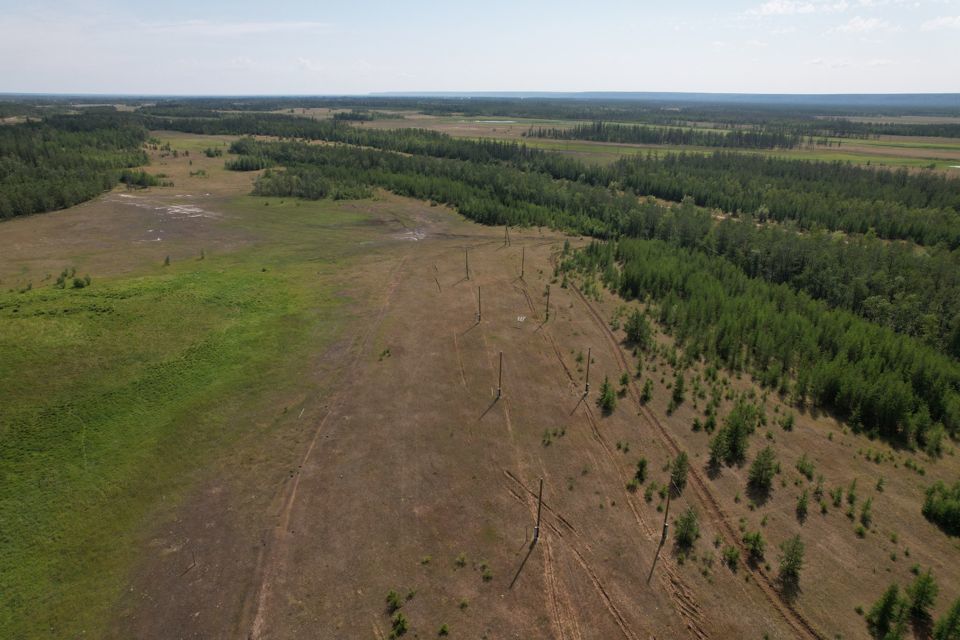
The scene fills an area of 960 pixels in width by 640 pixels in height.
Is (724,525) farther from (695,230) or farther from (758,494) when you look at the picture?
(695,230)

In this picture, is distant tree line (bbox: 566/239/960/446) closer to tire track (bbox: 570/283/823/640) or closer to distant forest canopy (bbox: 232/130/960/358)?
distant forest canopy (bbox: 232/130/960/358)

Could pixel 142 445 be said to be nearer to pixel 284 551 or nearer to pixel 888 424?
pixel 284 551

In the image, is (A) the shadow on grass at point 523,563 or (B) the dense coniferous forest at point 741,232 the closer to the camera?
(A) the shadow on grass at point 523,563

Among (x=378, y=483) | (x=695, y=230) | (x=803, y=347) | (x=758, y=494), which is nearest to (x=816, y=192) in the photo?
(x=695, y=230)

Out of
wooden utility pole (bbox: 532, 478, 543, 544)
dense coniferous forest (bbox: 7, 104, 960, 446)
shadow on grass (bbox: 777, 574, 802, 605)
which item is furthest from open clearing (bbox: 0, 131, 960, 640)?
dense coniferous forest (bbox: 7, 104, 960, 446)

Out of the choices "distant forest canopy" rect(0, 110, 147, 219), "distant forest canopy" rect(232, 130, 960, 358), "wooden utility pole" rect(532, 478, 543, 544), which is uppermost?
"distant forest canopy" rect(0, 110, 147, 219)

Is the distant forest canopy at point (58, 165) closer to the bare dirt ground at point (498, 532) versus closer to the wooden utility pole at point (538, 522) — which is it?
the bare dirt ground at point (498, 532)

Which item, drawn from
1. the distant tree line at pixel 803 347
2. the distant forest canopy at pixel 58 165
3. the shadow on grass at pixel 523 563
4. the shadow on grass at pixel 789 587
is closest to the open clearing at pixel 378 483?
the shadow on grass at pixel 523 563
